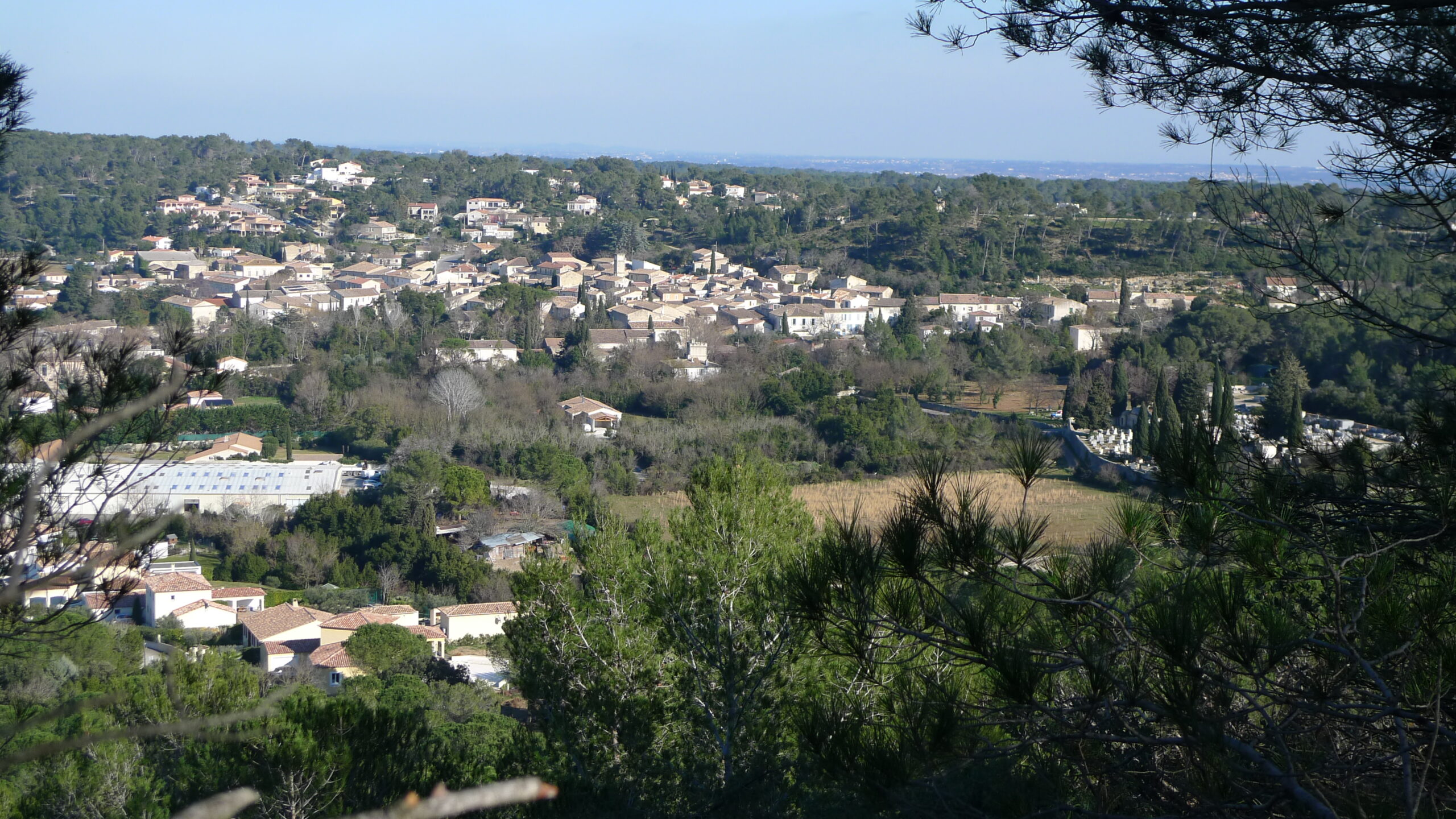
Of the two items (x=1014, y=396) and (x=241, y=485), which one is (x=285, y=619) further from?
(x=1014, y=396)

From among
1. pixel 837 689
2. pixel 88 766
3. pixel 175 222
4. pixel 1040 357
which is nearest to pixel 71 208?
pixel 175 222

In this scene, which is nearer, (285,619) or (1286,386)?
(285,619)

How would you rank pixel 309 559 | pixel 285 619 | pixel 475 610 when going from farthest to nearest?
pixel 309 559, pixel 475 610, pixel 285 619

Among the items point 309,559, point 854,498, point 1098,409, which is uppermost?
point 854,498

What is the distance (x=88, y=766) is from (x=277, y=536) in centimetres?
960

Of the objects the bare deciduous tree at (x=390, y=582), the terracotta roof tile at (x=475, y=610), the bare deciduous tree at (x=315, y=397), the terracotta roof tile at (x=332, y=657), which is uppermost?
the bare deciduous tree at (x=315, y=397)

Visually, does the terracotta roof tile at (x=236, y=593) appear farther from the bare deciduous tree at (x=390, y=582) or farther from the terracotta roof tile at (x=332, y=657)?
the terracotta roof tile at (x=332, y=657)

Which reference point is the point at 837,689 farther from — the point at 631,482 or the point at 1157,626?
the point at 631,482

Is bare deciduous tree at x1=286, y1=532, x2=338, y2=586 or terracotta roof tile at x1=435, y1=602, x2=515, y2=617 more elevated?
terracotta roof tile at x1=435, y1=602, x2=515, y2=617

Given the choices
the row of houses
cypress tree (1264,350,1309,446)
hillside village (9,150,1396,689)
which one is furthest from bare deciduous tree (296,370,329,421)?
cypress tree (1264,350,1309,446)

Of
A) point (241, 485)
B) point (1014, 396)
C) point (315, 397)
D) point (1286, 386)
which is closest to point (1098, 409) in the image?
point (1286, 386)

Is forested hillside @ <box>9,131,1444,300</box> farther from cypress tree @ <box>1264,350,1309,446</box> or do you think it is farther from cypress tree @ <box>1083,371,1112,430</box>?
cypress tree @ <box>1083,371,1112,430</box>

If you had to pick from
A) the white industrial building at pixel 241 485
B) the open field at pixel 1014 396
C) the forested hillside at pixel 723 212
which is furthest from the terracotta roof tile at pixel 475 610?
the forested hillside at pixel 723 212

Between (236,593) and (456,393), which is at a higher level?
(456,393)
